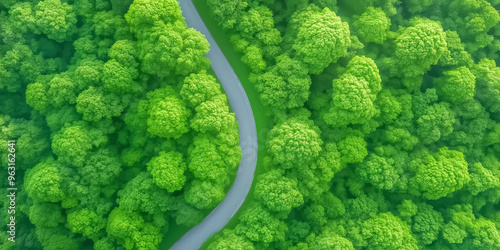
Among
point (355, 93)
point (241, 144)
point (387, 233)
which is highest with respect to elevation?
point (355, 93)

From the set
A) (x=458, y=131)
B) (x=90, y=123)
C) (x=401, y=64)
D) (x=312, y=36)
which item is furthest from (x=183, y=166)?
(x=458, y=131)

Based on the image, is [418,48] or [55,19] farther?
[418,48]

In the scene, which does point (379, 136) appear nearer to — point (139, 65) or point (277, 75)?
point (277, 75)

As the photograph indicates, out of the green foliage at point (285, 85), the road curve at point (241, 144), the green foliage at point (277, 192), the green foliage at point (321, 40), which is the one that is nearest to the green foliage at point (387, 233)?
the green foliage at point (277, 192)

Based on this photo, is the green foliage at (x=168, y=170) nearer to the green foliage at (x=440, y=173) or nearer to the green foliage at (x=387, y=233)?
the green foliage at (x=387, y=233)

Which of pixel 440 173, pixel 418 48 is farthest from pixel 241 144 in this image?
pixel 418 48

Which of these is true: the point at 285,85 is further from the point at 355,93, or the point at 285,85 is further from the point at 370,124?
the point at 370,124
